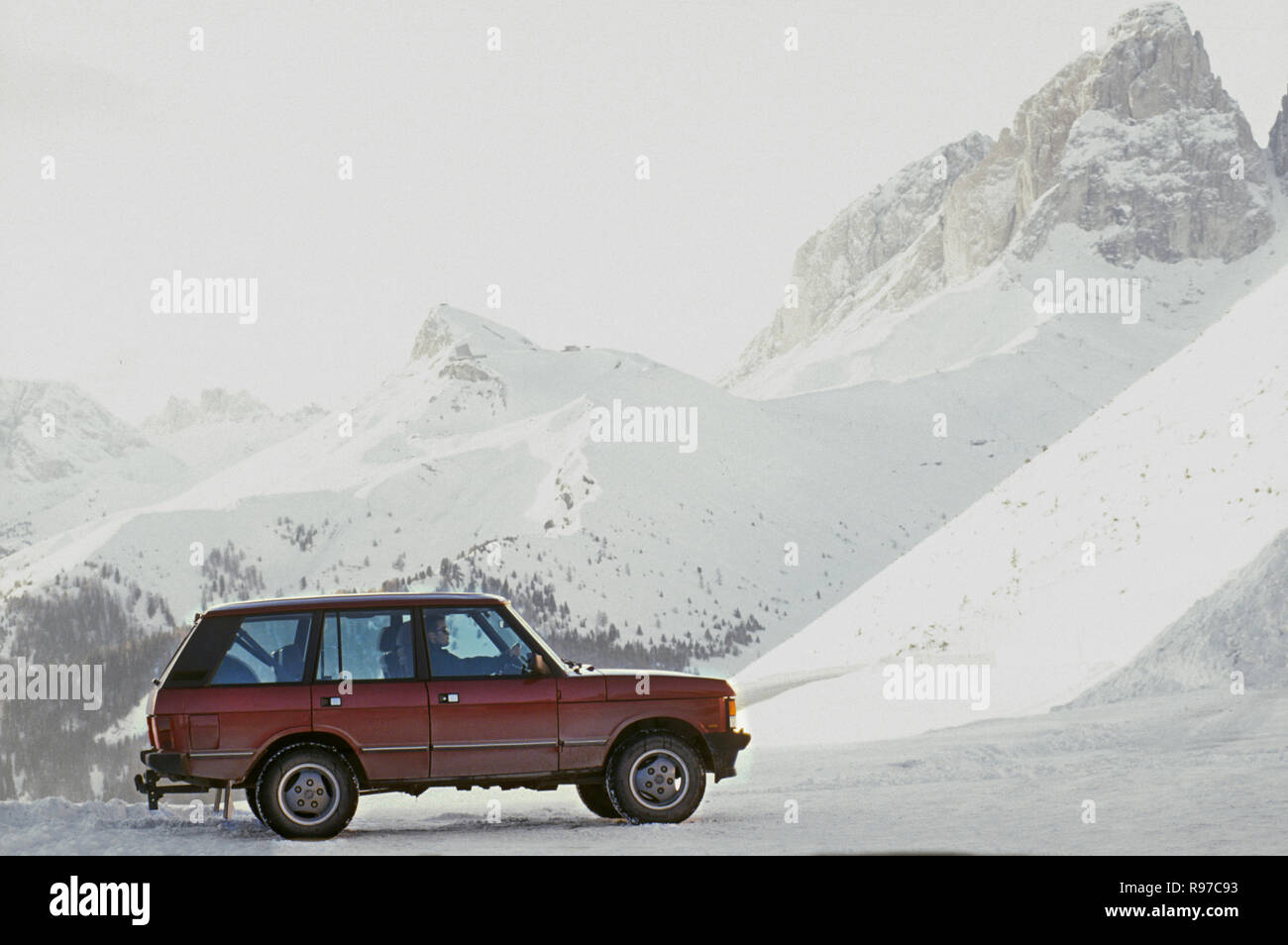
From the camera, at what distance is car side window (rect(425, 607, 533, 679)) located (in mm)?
13188

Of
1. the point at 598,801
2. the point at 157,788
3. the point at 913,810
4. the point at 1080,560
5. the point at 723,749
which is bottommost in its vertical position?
the point at 913,810

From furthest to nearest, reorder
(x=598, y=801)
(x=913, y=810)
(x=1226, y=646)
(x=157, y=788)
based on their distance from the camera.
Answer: (x=1226, y=646), (x=913, y=810), (x=598, y=801), (x=157, y=788)

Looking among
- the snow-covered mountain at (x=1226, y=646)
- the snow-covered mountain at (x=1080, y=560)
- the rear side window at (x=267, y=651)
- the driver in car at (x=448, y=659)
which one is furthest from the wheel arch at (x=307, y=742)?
the snow-covered mountain at (x=1226, y=646)

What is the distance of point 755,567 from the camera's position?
548 feet

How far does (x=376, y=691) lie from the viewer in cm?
1294

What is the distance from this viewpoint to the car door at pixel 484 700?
42.4ft

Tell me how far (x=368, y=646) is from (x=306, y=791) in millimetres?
1364

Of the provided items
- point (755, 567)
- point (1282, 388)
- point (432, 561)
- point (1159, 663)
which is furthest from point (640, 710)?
point (432, 561)

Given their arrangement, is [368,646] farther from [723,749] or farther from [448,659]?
[723,749]

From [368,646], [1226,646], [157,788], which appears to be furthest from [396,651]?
[1226,646]

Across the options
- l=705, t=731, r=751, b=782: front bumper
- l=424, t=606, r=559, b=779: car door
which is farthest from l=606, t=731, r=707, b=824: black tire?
l=424, t=606, r=559, b=779: car door

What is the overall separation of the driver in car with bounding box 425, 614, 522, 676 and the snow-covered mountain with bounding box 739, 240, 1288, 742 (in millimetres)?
14419

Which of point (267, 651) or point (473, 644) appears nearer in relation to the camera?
point (267, 651)
